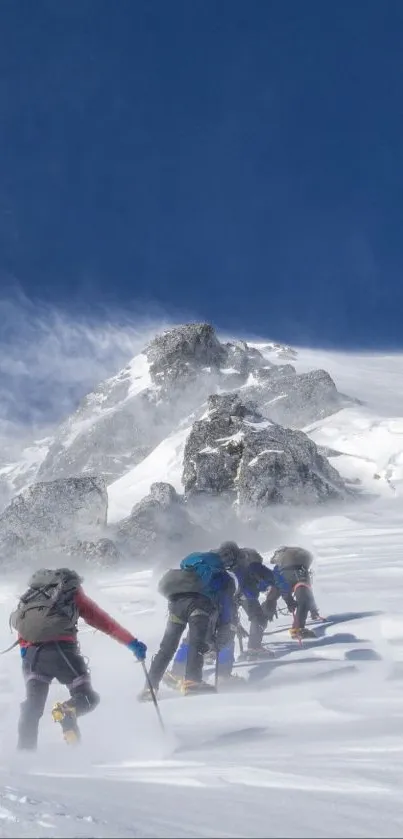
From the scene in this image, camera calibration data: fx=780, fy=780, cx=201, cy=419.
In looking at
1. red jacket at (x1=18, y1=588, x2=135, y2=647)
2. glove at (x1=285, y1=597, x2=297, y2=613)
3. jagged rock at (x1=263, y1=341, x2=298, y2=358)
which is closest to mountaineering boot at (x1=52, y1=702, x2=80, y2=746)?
red jacket at (x1=18, y1=588, x2=135, y2=647)

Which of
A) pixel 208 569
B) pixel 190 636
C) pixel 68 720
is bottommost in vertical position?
pixel 68 720

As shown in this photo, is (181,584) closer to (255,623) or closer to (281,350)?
(255,623)

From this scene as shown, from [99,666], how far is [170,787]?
7573 mm

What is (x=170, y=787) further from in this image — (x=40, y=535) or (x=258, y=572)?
(x=40, y=535)

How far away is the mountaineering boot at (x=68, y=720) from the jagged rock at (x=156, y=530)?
909 inches

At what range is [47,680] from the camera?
20.6 feet

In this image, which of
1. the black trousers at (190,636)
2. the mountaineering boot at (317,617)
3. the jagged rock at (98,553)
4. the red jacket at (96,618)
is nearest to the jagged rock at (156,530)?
the jagged rock at (98,553)

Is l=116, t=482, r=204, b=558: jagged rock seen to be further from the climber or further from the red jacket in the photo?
the red jacket

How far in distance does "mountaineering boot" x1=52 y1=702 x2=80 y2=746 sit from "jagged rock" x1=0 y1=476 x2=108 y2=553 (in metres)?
27.8

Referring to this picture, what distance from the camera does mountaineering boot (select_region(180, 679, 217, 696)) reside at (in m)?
8.45

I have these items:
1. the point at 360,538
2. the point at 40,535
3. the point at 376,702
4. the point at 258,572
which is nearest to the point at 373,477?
the point at 360,538

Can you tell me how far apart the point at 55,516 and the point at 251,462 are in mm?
9039

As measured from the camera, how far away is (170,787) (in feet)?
13.7

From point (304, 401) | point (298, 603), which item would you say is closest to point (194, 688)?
point (298, 603)
